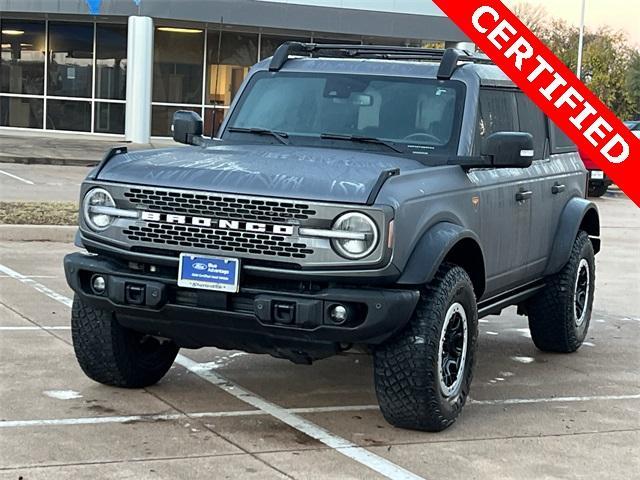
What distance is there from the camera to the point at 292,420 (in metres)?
5.98

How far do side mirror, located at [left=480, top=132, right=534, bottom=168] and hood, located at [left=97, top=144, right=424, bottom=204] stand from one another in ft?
1.47

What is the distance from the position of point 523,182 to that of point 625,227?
12.2m

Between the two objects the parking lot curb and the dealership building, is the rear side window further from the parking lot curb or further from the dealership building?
the dealership building

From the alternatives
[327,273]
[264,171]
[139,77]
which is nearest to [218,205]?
[264,171]

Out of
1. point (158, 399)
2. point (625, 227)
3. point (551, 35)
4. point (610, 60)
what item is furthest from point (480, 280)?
point (551, 35)

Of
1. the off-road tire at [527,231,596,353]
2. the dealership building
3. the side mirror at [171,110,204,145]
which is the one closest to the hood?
the side mirror at [171,110,204,145]

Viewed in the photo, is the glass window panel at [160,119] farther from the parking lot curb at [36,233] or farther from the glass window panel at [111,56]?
the parking lot curb at [36,233]

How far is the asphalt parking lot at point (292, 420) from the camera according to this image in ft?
17.0

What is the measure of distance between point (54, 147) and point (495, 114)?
21.3 m

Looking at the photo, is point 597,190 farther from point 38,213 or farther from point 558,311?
point 558,311

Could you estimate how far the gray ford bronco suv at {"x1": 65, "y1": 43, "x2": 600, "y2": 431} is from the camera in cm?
540

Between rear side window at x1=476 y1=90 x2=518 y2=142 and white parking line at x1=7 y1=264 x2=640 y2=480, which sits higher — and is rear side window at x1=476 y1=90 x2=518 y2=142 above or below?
above

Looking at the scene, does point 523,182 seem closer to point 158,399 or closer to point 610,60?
point 158,399

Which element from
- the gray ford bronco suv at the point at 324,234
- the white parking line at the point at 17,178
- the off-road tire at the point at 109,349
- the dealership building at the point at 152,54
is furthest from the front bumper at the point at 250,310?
the dealership building at the point at 152,54
